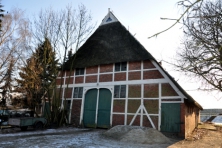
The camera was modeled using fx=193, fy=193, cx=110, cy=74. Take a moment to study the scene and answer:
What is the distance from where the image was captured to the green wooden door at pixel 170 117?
1232cm

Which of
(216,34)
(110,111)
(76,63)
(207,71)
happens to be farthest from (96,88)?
(216,34)

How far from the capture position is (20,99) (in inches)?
862

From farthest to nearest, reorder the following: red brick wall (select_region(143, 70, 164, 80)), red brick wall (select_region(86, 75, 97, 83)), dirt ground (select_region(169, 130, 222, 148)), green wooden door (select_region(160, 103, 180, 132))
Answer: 1. red brick wall (select_region(86, 75, 97, 83))
2. red brick wall (select_region(143, 70, 164, 80))
3. green wooden door (select_region(160, 103, 180, 132))
4. dirt ground (select_region(169, 130, 222, 148))

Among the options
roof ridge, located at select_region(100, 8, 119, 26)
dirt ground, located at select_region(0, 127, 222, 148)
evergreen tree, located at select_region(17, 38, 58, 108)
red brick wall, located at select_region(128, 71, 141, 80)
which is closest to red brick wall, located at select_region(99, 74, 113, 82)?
red brick wall, located at select_region(128, 71, 141, 80)

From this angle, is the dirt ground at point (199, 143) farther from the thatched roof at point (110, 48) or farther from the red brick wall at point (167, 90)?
the thatched roof at point (110, 48)

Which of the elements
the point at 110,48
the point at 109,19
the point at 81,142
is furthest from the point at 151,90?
the point at 109,19

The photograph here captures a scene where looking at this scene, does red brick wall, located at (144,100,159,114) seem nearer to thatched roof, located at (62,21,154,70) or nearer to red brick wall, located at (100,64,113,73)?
thatched roof, located at (62,21,154,70)

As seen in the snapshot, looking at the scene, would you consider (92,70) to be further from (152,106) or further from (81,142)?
(81,142)

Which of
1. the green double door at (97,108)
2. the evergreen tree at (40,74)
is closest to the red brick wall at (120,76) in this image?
the green double door at (97,108)

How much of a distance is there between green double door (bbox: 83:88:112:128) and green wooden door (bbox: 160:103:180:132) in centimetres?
426

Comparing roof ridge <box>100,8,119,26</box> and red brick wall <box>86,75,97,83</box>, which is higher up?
roof ridge <box>100,8,119,26</box>

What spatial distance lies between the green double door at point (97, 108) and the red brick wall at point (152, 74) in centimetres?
326

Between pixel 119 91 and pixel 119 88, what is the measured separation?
23 cm

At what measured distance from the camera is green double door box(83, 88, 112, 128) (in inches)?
596
